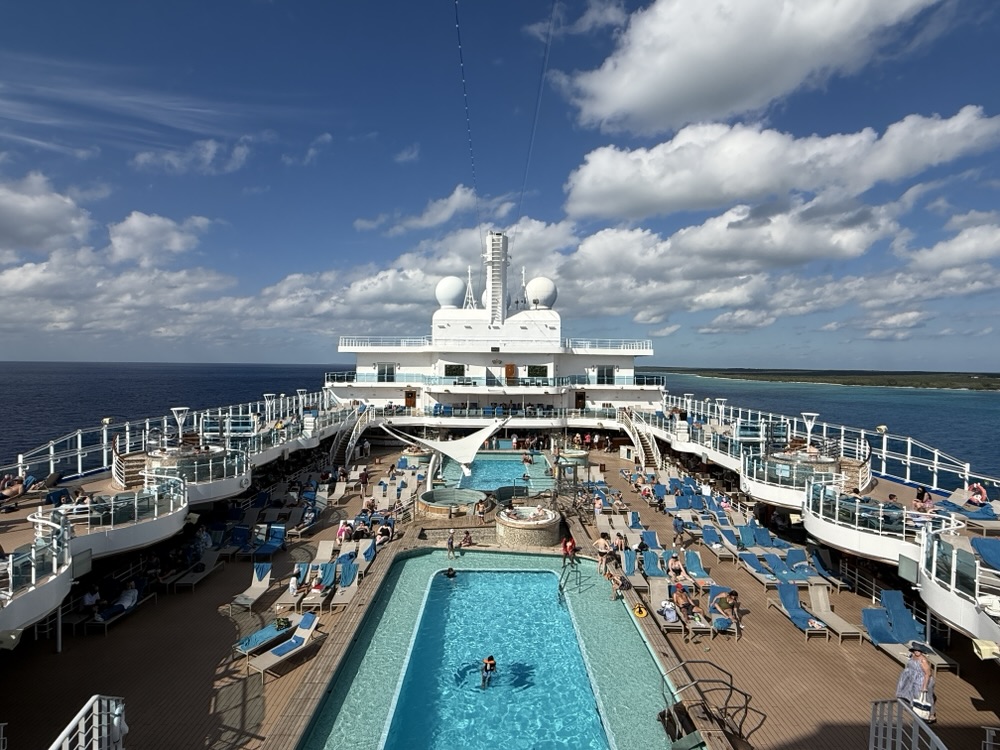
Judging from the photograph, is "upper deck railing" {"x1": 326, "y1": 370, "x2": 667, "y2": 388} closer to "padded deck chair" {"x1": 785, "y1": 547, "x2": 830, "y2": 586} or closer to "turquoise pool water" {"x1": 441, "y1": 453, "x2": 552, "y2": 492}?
"turquoise pool water" {"x1": 441, "y1": 453, "x2": 552, "y2": 492}

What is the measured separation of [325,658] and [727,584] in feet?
29.9

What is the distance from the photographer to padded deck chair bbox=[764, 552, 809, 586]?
492 inches

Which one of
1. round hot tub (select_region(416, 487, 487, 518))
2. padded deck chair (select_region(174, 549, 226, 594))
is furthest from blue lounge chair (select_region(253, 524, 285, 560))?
round hot tub (select_region(416, 487, 487, 518))

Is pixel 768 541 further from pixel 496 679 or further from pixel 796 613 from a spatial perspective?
pixel 496 679

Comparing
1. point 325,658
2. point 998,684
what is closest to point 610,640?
point 325,658

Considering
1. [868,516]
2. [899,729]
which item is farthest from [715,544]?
[899,729]

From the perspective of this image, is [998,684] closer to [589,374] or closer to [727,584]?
Result: [727,584]

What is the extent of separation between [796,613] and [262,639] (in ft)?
33.4

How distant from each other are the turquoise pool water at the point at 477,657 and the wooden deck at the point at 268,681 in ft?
1.20

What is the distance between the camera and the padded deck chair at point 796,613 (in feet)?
34.1

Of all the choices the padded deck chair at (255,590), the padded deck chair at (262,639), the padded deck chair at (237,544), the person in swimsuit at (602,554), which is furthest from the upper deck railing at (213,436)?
the person in swimsuit at (602,554)

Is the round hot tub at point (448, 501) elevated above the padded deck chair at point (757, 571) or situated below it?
above

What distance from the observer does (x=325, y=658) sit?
918 cm

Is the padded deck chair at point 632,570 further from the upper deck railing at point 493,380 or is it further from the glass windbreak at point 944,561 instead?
the upper deck railing at point 493,380
